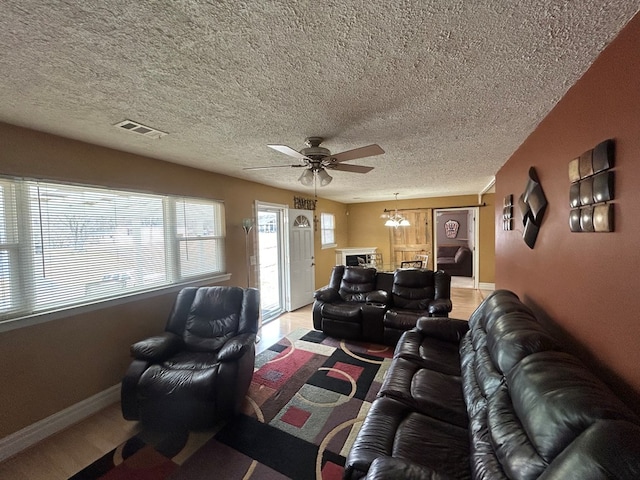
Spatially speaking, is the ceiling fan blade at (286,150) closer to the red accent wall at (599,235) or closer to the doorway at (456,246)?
the red accent wall at (599,235)

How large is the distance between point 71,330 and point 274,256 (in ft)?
10.2

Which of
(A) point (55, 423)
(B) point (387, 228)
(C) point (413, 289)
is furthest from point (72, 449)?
(B) point (387, 228)

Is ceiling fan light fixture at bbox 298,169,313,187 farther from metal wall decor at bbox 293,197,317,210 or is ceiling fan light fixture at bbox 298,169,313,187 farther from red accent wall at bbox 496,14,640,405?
metal wall decor at bbox 293,197,317,210

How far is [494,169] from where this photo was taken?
3615 millimetres

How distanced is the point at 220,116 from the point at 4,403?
2.54 metres

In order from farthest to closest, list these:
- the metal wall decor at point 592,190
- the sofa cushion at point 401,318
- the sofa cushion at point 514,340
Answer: the sofa cushion at point 401,318
the sofa cushion at point 514,340
the metal wall decor at point 592,190

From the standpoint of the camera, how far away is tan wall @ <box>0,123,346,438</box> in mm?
1918

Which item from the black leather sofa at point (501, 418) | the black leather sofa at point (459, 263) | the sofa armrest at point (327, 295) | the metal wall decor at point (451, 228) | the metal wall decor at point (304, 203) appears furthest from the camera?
the metal wall decor at point (451, 228)

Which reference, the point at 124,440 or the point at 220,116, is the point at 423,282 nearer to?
the point at 220,116

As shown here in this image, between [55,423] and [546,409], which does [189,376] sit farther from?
[546,409]

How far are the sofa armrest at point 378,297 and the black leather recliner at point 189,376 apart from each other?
184cm

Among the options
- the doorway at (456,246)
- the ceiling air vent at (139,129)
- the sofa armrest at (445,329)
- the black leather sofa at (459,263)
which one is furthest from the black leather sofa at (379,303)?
the black leather sofa at (459,263)

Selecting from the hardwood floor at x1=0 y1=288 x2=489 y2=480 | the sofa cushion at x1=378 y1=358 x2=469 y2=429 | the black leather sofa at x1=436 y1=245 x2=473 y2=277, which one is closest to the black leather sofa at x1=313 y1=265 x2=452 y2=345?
the sofa cushion at x1=378 y1=358 x2=469 y2=429

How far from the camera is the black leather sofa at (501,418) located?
78 cm
